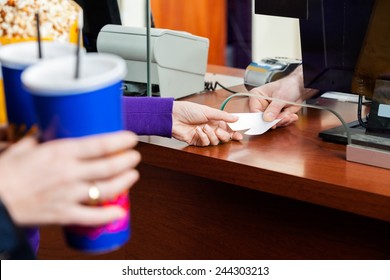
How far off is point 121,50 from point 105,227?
4.17 ft

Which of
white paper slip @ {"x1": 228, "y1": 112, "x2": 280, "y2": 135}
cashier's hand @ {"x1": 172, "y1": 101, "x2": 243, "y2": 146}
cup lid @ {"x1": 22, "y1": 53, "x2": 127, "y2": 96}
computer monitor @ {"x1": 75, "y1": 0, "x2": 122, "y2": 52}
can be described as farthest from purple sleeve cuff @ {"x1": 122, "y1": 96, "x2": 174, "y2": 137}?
cup lid @ {"x1": 22, "y1": 53, "x2": 127, "y2": 96}

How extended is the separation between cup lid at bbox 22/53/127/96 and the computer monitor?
1.31 m

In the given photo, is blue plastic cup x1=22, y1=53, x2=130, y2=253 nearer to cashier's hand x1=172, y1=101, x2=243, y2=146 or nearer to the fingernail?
cashier's hand x1=172, y1=101, x2=243, y2=146

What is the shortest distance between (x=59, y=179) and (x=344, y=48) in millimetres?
1116

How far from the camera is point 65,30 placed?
0.98 metres

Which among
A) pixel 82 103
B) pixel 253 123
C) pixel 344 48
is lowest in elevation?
pixel 253 123

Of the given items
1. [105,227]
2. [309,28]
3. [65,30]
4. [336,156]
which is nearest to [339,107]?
[309,28]

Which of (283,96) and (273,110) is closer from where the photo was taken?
(273,110)

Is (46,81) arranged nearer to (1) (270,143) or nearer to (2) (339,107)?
(1) (270,143)

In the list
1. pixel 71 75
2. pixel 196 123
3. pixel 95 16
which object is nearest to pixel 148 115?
pixel 196 123

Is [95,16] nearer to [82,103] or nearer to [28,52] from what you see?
[28,52]

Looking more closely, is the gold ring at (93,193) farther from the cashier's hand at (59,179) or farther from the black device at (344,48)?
the black device at (344,48)

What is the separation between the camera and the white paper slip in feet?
5.44

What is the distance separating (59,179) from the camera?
0.71 metres
